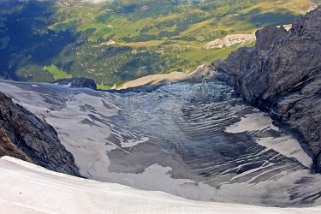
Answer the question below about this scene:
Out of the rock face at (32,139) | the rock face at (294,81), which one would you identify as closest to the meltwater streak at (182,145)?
the rock face at (294,81)

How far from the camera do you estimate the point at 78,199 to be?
3769 centimetres

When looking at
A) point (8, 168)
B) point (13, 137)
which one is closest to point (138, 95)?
point (13, 137)

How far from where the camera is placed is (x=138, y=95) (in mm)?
151625

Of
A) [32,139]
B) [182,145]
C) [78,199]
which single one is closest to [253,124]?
[182,145]

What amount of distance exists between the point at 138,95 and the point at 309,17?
174 feet

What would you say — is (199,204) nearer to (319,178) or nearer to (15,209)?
(15,209)

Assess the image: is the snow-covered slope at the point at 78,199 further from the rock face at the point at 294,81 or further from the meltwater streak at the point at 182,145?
the rock face at the point at 294,81

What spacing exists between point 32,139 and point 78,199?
129ft

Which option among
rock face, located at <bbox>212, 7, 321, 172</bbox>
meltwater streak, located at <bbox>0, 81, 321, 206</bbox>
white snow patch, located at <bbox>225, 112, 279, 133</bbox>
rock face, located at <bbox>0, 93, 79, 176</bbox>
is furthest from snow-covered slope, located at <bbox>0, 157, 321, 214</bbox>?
white snow patch, located at <bbox>225, 112, 279, 133</bbox>

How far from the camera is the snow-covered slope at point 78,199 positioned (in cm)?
3584

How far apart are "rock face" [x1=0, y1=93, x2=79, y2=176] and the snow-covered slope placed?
21.5m

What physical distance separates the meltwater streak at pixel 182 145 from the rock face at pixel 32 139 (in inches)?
232

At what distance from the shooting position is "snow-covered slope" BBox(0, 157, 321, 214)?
3584cm

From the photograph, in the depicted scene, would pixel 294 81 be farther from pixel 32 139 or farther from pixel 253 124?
pixel 32 139
